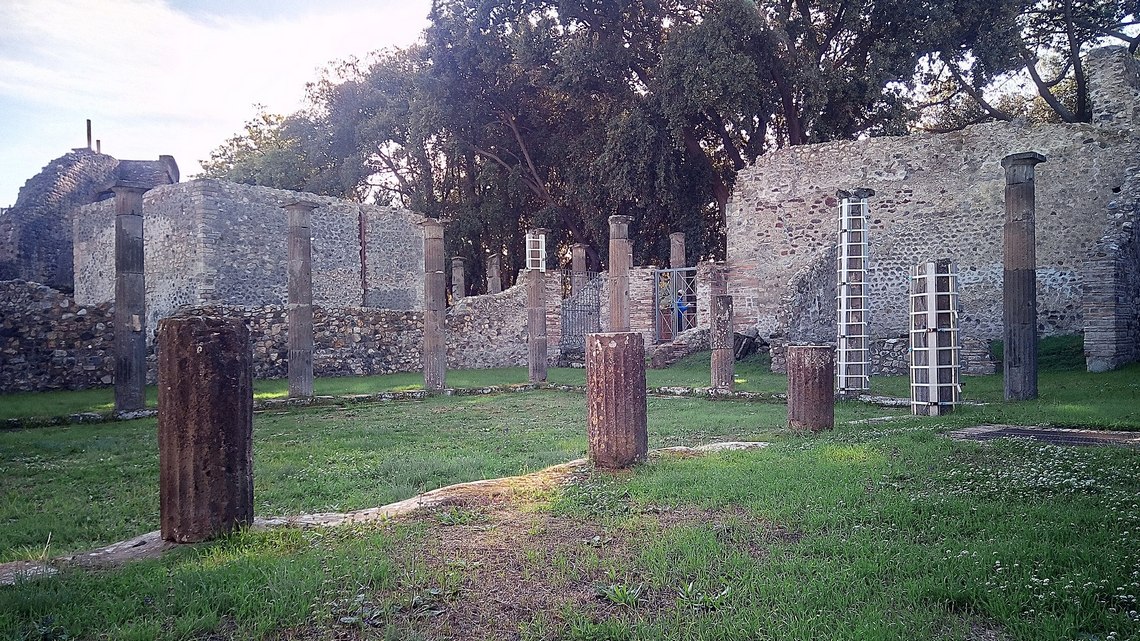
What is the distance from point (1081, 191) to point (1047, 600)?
1857cm

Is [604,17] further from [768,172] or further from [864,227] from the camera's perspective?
[864,227]

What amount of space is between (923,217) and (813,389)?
47.0ft

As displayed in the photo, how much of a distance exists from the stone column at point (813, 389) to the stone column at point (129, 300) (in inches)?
381

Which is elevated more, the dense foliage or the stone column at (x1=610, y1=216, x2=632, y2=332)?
the dense foliage

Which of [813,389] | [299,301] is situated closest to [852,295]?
[813,389]

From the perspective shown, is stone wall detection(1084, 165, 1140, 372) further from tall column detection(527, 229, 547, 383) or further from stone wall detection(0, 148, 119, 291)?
stone wall detection(0, 148, 119, 291)

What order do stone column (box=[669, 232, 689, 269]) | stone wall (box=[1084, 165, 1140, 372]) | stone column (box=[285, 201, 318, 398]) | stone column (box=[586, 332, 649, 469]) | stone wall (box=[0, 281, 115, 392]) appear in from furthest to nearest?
stone column (box=[669, 232, 689, 269]) → stone wall (box=[0, 281, 115, 392]) → stone wall (box=[1084, 165, 1140, 372]) → stone column (box=[285, 201, 318, 398]) → stone column (box=[586, 332, 649, 469])

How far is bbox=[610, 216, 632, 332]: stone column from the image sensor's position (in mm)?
19125

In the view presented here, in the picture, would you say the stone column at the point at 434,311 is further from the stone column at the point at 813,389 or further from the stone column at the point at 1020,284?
the stone column at the point at 1020,284

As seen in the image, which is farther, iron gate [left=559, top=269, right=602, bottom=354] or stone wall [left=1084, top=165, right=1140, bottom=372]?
iron gate [left=559, top=269, right=602, bottom=354]

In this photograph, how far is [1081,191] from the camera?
1808cm

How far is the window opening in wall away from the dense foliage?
101 inches

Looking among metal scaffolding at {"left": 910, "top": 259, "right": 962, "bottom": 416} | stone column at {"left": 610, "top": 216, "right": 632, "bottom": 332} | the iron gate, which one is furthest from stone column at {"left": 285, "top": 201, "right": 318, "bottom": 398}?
the iron gate

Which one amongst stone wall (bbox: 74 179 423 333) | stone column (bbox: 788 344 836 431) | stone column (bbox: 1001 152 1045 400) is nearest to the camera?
stone column (bbox: 788 344 836 431)
